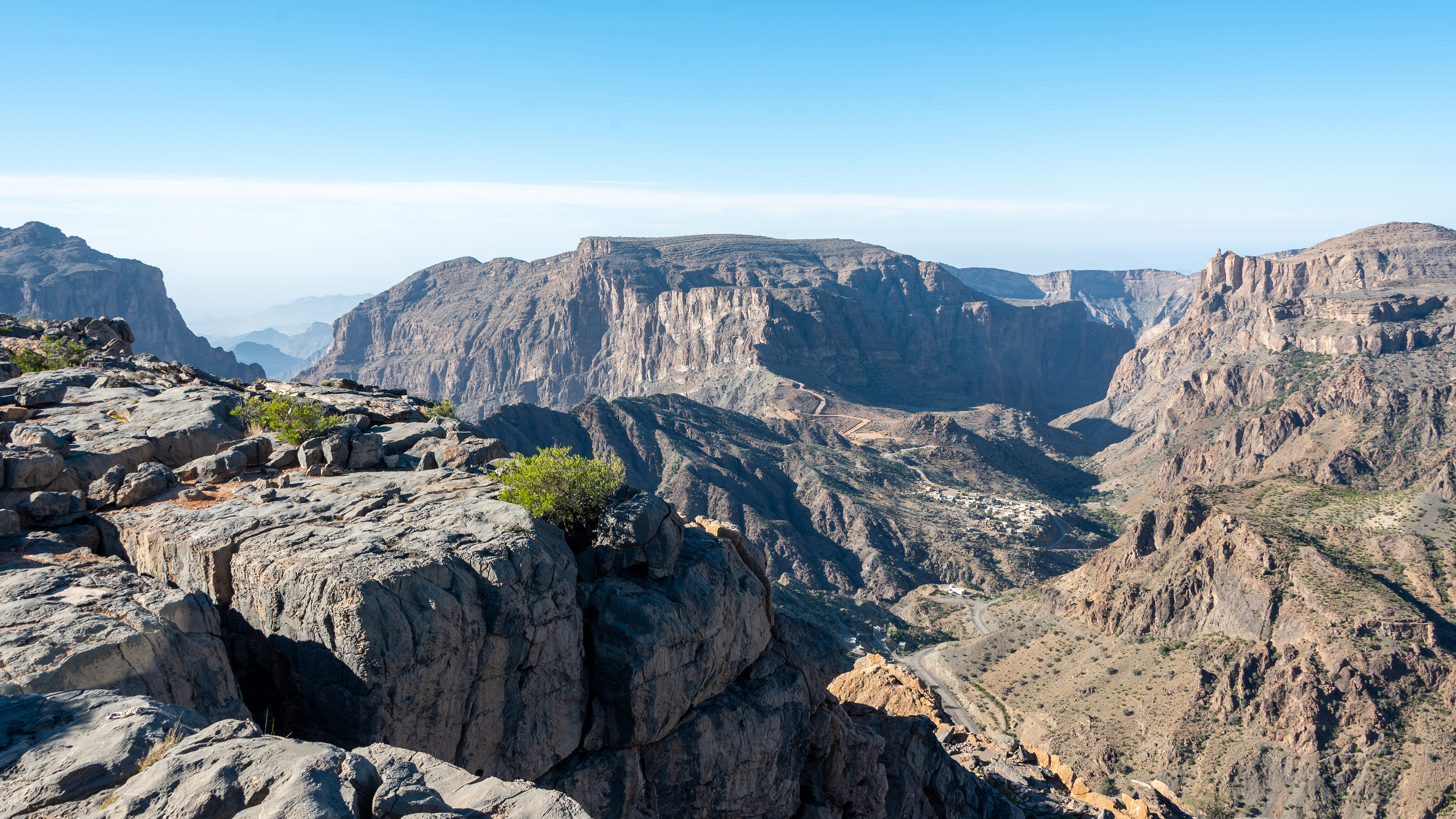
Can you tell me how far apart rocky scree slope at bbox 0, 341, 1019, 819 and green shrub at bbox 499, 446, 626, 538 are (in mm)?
646

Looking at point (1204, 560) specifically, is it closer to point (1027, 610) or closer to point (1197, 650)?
point (1197, 650)

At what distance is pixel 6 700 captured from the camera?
1355 centimetres

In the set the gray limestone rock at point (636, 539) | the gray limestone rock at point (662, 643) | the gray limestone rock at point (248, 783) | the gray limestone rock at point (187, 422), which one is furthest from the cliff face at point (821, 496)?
the gray limestone rock at point (248, 783)

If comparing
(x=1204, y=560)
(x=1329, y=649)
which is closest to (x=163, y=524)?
(x=1329, y=649)

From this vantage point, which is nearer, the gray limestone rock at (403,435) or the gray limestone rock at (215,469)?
the gray limestone rock at (215,469)

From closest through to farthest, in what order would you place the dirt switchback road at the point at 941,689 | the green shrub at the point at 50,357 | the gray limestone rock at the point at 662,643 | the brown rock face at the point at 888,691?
the gray limestone rock at the point at 662,643, the green shrub at the point at 50,357, the brown rock face at the point at 888,691, the dirt switchback road at the point at 941,689

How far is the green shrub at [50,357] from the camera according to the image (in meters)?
42.8

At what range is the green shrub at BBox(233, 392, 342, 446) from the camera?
104 feet

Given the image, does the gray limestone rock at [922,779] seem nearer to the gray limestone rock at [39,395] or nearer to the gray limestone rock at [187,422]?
the gray limestone rock at [187,422]

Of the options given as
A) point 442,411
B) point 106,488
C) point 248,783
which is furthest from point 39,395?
point 248,783

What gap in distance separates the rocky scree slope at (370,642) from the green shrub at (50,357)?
40.0 feet

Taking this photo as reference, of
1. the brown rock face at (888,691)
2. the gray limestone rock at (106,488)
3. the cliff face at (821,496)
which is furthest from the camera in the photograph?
the cliff face at (821,496)

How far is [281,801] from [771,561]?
14043 centimetres

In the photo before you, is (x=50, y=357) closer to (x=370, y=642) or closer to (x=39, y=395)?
(x=39, y=395)
